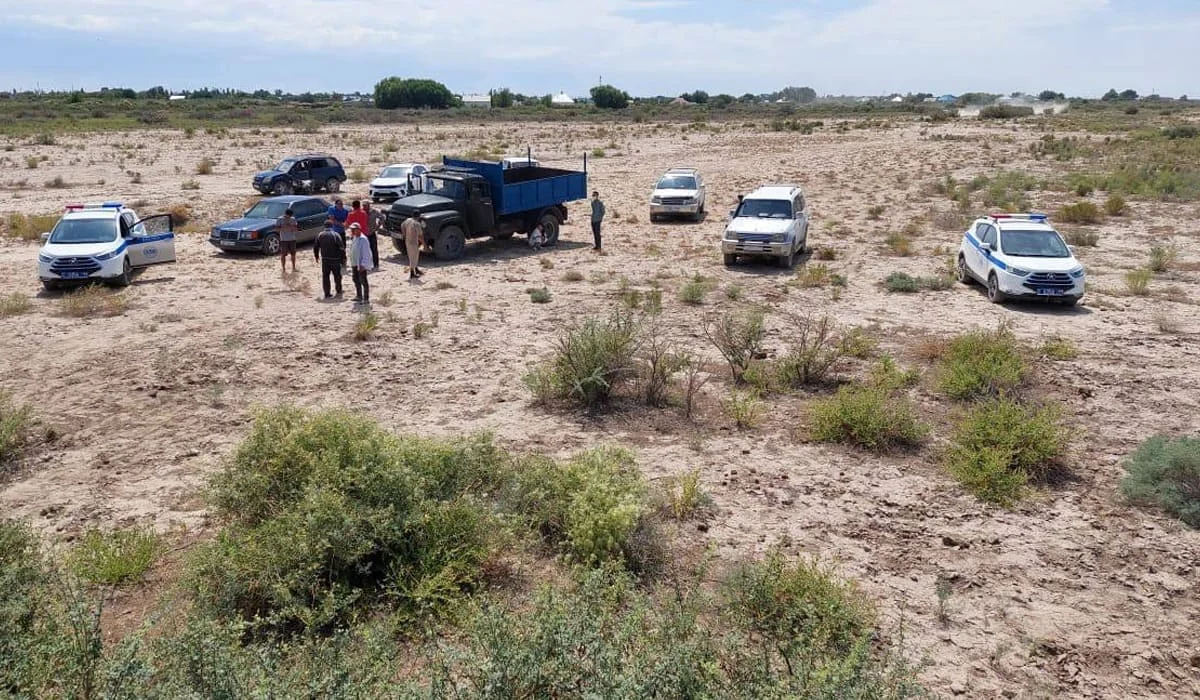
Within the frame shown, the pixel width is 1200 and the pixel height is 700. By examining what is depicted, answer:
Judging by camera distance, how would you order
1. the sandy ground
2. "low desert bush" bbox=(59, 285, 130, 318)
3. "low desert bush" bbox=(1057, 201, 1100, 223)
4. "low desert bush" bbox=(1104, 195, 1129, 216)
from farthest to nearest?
1. "low desert bush" bbox=(1104, 195, 1129, 216)
2. "low desert bush" bbox=(1057, 201, 1100, 223)
3. "low desert bush" bbox=(59, 285, 130, 318)
4. the sandy ground

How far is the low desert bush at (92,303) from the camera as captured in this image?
44.2 ft

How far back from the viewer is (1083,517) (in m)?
7.24

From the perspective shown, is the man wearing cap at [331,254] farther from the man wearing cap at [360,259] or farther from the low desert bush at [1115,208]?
the low desert bush at [1115,208]

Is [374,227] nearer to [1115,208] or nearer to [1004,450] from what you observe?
[1004,450]

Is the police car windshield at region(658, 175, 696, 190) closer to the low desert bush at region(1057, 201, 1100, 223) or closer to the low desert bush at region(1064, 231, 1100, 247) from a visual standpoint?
the low desert bush at region(1064, 231, 1100, 247)

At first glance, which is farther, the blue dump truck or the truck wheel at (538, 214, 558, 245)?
the truck wheel at (538, 214, 558, 245)

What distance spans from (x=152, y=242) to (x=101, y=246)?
0.99 meters

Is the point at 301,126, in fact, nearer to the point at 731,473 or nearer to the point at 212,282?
the point at 212,282

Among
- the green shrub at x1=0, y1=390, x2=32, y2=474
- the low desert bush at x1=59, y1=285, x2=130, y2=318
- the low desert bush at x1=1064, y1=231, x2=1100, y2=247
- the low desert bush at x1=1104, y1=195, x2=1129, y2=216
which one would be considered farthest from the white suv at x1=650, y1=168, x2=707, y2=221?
the green shrub at x1=0, y1=390, x2=32, y2=474

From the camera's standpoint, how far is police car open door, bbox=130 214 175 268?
52.5 ft

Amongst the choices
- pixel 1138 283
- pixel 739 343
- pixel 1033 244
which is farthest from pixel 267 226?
pixel 1138 283

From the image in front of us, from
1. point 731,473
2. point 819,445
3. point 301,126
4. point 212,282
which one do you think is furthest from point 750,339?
point 301,126

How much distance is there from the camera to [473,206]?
1914cm

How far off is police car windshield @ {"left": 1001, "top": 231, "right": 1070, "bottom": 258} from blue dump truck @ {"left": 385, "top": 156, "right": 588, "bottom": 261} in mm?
10790
